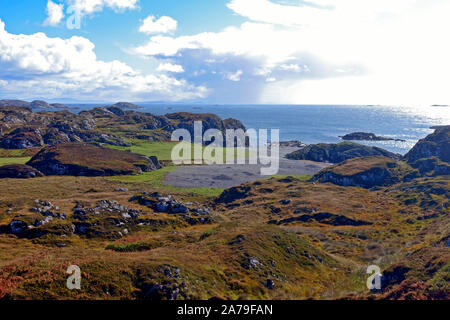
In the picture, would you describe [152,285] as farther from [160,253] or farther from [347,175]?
[347,175]

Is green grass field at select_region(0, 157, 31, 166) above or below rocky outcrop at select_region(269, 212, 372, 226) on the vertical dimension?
above

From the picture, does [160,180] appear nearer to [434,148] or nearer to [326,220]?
[326,220]

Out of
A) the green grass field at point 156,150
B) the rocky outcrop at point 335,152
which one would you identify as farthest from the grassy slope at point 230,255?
the green grass field at point 156,150

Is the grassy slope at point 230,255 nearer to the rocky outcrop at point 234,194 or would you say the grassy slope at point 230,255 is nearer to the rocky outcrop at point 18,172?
the rocky outcrop at point 234,194

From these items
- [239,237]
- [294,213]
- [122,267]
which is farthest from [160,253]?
[294,213]

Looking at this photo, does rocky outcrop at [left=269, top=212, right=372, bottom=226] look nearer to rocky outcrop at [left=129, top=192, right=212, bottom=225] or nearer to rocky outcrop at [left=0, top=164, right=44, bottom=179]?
rocky outcrop at [left=129, top=192, right=212, bottom=225]

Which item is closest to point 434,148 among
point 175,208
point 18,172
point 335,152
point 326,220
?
point 335,152

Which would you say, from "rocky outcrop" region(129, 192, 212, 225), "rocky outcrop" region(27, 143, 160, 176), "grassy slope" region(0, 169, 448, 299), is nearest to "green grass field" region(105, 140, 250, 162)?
"rocky outcrop" region(27, 143, 160, 176)

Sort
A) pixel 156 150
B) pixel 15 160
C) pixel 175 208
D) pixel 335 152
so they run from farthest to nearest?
pixel 156 150
pixel 335 152
pixel 15 160
pixel 175 208
